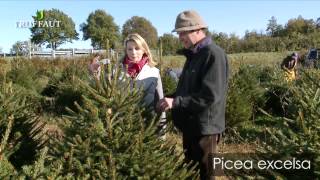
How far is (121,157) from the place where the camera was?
9.50ft

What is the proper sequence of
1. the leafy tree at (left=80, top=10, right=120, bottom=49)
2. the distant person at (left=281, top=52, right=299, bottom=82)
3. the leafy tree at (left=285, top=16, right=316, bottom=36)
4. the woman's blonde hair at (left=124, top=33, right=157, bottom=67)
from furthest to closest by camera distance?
the leafy tree at (left=80, top=10, right=120, bottom=49)
the leafy tree at (left=285, top=16, right=316, bottom=36)
the distant person at (left=281, top=52, right=299, bottom=82)
the woman's blonde hair at (left=124, top=33, right=157, bottom=67)

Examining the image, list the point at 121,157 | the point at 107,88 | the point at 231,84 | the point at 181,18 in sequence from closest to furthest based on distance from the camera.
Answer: the point at 121,157 < the point at 107,88 < the point at 181,18 < the point at 231,84

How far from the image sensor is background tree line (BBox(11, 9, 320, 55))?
37.6 metres

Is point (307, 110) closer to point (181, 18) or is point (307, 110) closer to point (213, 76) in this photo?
point (213, 76)

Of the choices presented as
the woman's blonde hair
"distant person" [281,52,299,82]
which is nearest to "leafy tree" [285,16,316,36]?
"distant person" [281,52,299,82]

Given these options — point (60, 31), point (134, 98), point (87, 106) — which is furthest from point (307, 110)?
point (60, 31)

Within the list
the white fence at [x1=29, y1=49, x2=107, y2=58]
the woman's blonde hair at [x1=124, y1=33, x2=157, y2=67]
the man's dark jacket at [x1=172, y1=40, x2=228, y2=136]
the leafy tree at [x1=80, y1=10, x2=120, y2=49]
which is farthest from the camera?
the leafy tree at [x1=80, y1=10, x2=120, y2=49]

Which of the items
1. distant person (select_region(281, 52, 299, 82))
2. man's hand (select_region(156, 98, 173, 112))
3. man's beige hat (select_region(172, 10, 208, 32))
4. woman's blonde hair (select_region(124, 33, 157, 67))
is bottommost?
distant person (select_region(281, 52, 299, 82))

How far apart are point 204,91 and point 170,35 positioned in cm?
3794

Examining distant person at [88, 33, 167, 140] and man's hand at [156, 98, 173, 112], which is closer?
man's hand at [156, 98, 173, 112]

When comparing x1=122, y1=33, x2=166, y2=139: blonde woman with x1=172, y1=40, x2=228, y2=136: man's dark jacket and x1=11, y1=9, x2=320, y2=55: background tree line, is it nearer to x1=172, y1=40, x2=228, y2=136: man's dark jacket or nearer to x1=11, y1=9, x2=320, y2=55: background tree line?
x1=172, y1=40, x2=228, y2=136: man's dark jacket

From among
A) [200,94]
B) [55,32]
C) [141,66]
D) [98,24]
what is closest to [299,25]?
[98,24]

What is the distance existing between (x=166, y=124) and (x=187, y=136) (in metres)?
0.24

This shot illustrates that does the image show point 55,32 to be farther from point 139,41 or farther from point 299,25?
point 139,41
